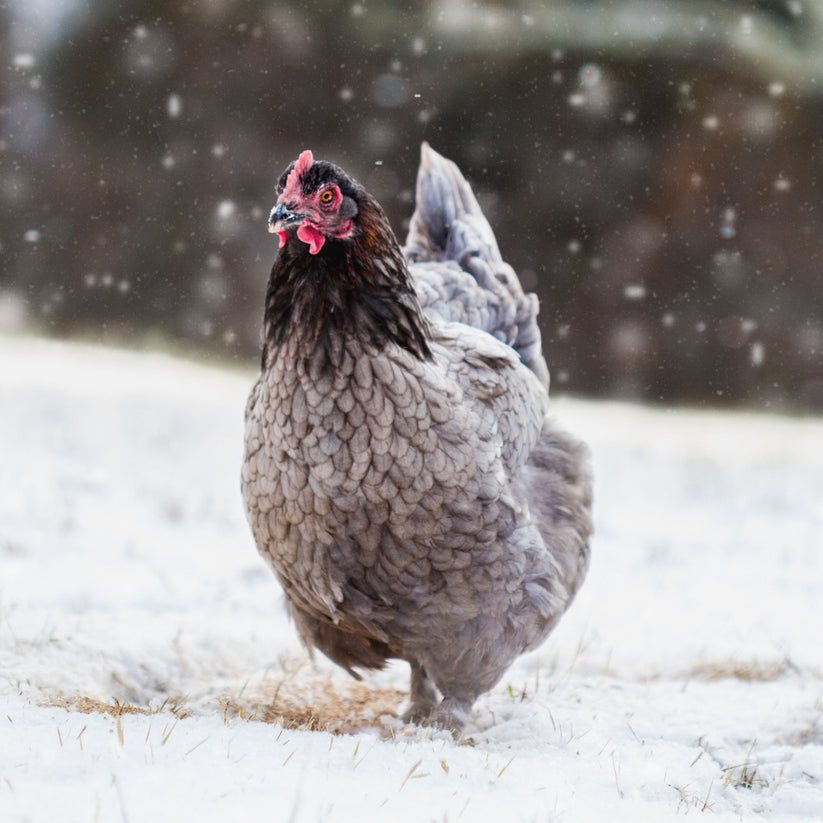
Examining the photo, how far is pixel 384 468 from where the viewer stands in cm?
207

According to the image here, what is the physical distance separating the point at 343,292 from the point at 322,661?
73.5 inches

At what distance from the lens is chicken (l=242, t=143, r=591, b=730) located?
205 cm

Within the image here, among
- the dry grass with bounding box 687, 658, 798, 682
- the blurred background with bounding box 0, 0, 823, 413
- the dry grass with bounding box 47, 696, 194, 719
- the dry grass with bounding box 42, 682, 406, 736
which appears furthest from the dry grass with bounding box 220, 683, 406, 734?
the blurred background with bounding box 0, 0, 823, 413

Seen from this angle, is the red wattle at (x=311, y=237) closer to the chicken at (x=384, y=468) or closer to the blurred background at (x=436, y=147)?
the chicken at (x=384, y=468)

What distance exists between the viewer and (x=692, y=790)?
6.53 ft

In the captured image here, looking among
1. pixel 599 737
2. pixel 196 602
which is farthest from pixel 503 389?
pixel 196 602

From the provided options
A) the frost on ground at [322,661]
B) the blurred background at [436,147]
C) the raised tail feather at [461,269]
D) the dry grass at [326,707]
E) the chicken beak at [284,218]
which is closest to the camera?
the frost on ground at [322,661]

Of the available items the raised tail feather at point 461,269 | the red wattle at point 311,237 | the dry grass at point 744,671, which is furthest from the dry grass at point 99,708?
the dry grass at point 744,671

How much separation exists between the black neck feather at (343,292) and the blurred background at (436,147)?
5.09 metres

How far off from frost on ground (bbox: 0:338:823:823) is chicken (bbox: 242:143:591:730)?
0.32 metres

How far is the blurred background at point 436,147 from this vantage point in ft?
23.7

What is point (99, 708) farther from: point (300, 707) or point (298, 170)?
point (298, 170)

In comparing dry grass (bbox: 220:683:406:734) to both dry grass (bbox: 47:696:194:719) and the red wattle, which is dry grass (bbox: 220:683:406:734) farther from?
the red wattle

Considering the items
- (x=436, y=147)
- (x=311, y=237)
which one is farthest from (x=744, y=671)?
(x=436, y=147)
